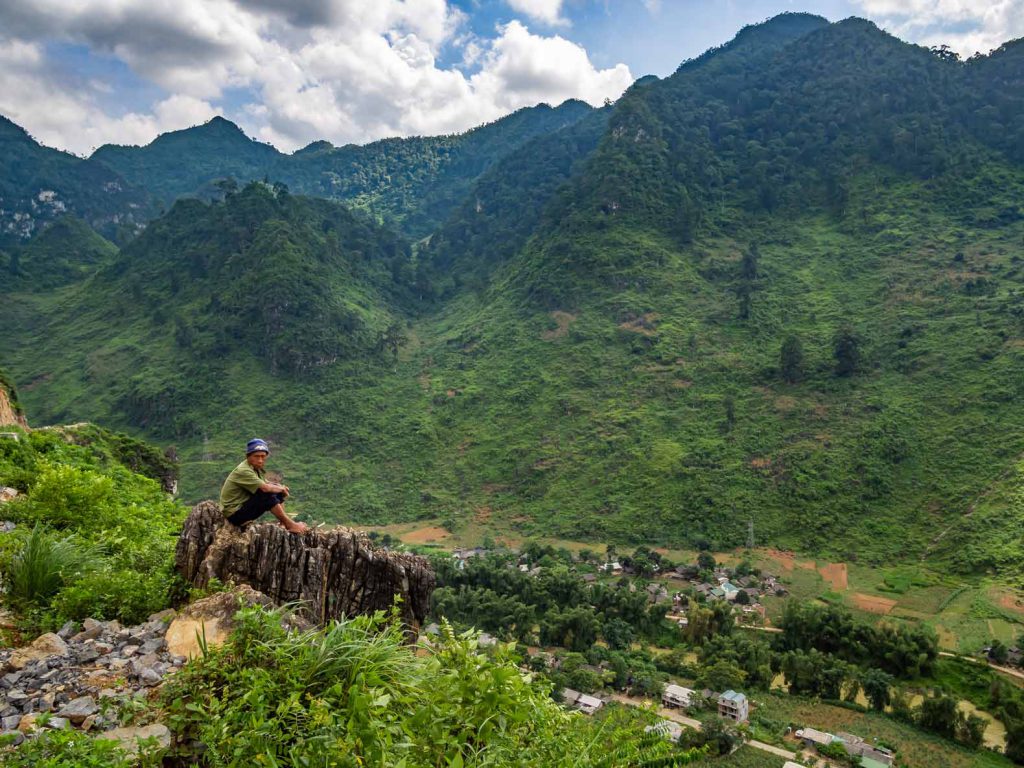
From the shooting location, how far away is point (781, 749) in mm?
20438

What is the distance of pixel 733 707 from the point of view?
22.4m

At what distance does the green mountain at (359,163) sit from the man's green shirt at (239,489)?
139070mm

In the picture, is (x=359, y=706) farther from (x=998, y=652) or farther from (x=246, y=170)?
(x=246, y=170)

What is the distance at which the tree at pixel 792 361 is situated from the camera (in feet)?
155

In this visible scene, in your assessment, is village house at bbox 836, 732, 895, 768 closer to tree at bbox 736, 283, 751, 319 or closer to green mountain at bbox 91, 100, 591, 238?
tree at bbox 736, 283, 751, 319

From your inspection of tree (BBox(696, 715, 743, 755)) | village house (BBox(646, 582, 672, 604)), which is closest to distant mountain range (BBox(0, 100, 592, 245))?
village house (BBox(646, 582, 672, 604))

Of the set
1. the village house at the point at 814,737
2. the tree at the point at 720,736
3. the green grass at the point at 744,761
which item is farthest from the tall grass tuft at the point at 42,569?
the village house at the point at 814,737

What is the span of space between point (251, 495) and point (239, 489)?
4.6 inches

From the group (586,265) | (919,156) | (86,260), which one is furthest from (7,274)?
(919,156)

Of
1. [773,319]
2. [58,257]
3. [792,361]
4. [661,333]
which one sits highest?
[58,257]

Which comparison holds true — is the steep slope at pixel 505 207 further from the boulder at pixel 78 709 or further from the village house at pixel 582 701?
the boulder at pixel 78 709

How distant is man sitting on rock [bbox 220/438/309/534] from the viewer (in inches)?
211

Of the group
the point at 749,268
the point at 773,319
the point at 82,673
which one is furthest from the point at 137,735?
the point at 749,268

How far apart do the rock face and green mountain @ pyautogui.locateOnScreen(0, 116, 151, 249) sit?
407 feet
